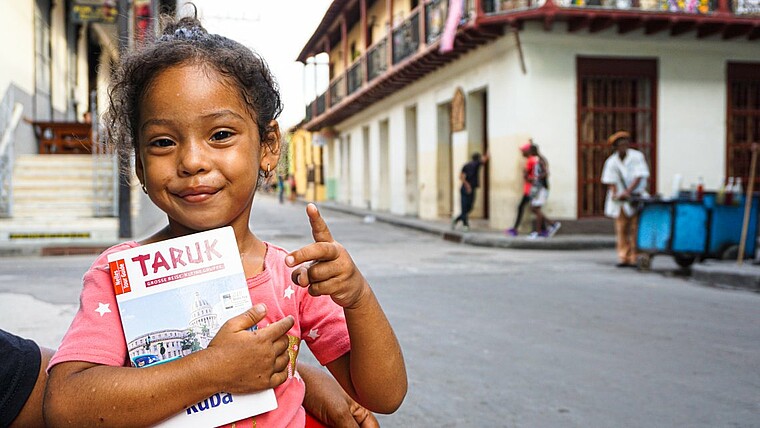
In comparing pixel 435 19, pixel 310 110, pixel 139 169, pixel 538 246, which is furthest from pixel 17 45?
pixel 310 110

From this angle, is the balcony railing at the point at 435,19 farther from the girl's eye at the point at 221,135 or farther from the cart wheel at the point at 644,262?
the girl's eye at the point at 221,135

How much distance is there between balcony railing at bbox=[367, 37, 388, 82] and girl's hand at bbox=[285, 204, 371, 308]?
1992cm

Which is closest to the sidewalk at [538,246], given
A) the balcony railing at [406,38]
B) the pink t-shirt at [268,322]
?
the balcony railing at [406,38]

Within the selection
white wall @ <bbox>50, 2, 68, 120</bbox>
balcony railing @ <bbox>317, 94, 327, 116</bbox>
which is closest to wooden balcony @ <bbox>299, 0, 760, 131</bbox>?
white wall @ <bbox>50, 2, 68, 120</bbox>

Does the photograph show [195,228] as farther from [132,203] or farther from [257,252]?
[132,203]

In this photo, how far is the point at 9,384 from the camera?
4.42ft

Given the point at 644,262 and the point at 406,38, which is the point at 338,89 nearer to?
the point at 406,38

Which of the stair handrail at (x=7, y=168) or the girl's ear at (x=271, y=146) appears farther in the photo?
the stair handrail at (x=7, y=168)

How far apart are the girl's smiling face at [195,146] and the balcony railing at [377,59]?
19.8 metres

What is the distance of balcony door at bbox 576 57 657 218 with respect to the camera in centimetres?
1362

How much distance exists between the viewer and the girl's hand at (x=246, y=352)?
1283mm

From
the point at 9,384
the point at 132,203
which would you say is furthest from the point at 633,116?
the point at 9,384

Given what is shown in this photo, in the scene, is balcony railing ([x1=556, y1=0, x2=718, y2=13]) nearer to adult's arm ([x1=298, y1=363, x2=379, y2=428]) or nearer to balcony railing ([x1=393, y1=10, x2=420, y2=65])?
balcony railing ([x1=393, y1=10, x2=420, y2=65])

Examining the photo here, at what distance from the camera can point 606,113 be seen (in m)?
13.8
